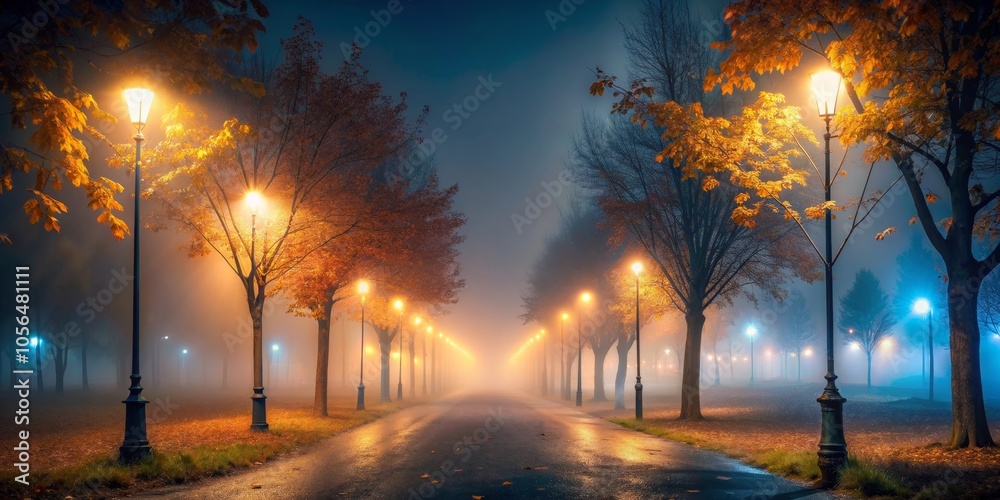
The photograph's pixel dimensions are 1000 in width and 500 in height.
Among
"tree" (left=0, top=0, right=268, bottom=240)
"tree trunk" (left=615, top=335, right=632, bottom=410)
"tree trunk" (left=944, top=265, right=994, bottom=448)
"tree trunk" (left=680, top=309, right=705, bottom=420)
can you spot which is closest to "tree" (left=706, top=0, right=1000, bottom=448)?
"tree trunk" (left=944, top=265, right=994, bottom=448)

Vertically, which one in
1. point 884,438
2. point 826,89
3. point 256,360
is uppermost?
point 826,89

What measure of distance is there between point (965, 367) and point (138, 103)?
16999mm

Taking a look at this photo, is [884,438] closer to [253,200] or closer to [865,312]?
[253,200]

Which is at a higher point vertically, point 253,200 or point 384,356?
point 253,200

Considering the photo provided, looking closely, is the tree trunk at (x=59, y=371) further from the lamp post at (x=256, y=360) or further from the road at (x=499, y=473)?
the road at (x=499, y=473)

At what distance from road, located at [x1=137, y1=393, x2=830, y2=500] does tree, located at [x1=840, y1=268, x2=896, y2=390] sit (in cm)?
5409

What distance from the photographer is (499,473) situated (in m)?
12.2

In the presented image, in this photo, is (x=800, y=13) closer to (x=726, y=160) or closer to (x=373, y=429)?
(x=726, y=160)

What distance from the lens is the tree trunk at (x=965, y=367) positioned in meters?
13.2

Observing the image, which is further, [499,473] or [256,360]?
[256,360]

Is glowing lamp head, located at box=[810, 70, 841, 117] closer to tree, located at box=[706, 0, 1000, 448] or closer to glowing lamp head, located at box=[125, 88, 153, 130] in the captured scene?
tree, located at box=[706, 0, 1000, 448]

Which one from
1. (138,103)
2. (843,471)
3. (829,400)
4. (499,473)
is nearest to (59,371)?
(138,103)

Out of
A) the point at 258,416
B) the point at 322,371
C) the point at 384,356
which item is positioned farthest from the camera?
the point at 384,356

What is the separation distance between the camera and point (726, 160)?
45.9ft
